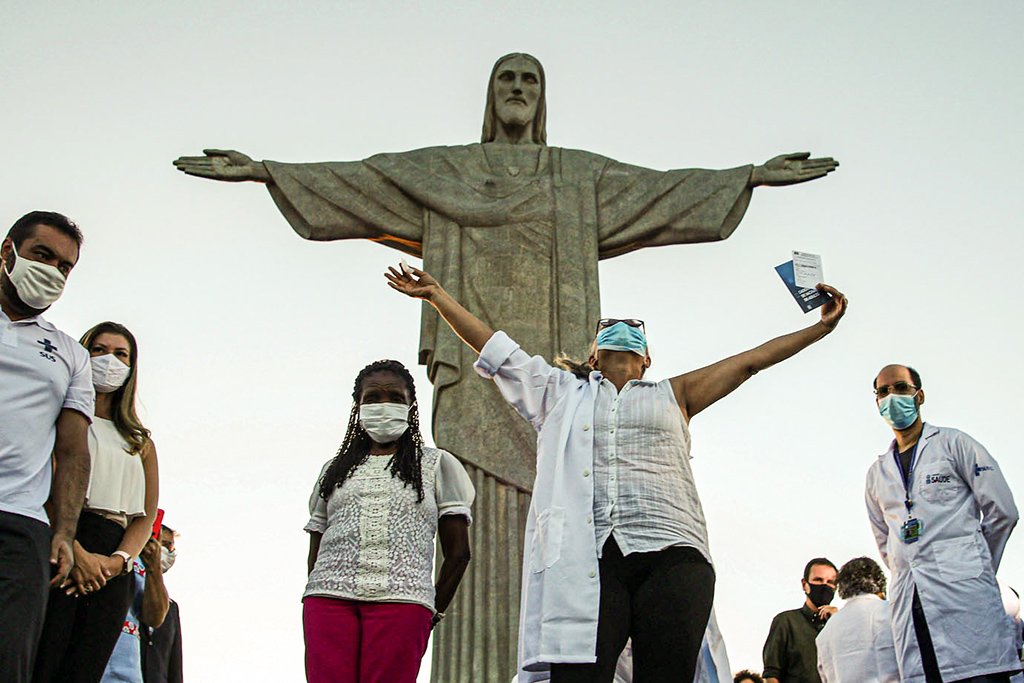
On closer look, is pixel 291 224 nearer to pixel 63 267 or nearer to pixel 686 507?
pixel 63 267

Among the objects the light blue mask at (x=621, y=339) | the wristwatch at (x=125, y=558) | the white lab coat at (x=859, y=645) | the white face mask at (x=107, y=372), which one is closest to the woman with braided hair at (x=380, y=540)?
the wristwatch at (x=125, y=558)

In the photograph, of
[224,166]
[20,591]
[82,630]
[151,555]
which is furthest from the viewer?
[224,166]

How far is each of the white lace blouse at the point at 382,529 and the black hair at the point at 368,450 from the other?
0.03 m

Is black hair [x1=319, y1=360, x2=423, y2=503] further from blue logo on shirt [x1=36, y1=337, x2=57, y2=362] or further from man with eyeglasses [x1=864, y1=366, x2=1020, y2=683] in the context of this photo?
man with eyeglasses [x1=864, y1=366, x2=1020, y2=683]

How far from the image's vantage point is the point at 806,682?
8922 millimetres

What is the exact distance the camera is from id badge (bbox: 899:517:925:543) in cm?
652

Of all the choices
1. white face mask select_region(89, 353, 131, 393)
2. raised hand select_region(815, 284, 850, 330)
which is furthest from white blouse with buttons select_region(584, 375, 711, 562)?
white face mask select_region(89, 353, 131, 393)

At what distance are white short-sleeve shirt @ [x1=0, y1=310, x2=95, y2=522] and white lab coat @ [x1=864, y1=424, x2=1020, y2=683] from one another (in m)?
3.73

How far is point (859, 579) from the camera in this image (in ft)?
26.1

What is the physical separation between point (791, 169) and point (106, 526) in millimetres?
5649

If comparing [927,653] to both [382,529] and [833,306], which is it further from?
[382,529]

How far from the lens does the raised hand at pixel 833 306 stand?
5801 millimetres

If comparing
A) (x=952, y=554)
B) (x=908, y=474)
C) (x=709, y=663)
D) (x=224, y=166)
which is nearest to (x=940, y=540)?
(x=952, y=554)

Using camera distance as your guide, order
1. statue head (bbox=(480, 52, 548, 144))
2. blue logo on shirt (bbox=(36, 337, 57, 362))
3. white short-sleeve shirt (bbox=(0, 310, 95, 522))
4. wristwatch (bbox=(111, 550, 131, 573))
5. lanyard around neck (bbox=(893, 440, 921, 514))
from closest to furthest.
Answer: white short-sleeve shirt (bbox=(0, 310, 95, 522)), blue logo on shirt (bbox=(36, 337, 57, 362)), wristwatch (bbox=(111, 550, 131, 573)), lanyard around neck (bbox=(893, 440, 921, 514)), statue head (bbox=(480, 52, 548, 144))
